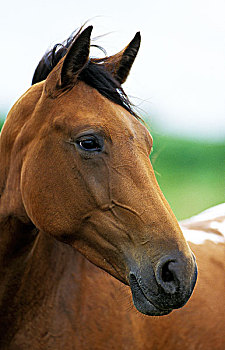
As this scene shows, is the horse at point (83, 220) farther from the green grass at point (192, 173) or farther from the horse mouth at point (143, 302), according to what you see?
the green grass at point (192, 173)

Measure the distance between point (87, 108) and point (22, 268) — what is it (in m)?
0.97

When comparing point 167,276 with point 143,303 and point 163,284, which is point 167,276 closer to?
point 163,284

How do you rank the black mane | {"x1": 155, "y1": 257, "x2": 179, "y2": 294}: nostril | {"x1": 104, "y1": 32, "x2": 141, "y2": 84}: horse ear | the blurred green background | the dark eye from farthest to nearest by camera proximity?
the blurred green background → {"x1": 104, "y1": 32, "x2": 141, "y2": 84}: horse ear → the black mane → the dark eye → {"x1": 155, "y1": 257, "x2": 179, "y2": 294}: nostril

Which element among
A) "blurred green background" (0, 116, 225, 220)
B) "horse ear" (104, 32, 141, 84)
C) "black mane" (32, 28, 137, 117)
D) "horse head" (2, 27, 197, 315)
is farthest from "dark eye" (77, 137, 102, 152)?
"blurred green background" (0, 116, 225, 220)

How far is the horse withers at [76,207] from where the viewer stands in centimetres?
160

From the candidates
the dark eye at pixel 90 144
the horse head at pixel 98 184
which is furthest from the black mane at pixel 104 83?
the dark eye at pixel 90 144

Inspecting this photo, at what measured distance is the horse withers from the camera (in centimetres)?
160

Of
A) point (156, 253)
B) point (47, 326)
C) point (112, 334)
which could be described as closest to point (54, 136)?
point (156, 253)

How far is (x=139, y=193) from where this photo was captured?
164 cm

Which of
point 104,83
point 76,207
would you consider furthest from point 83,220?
point 104,83

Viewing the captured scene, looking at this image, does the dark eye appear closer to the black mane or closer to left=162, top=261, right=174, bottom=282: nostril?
the black mane

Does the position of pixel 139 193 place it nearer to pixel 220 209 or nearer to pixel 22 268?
pixel 22 268

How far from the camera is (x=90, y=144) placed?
1.74 meters

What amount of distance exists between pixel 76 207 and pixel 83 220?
2.7 inches
